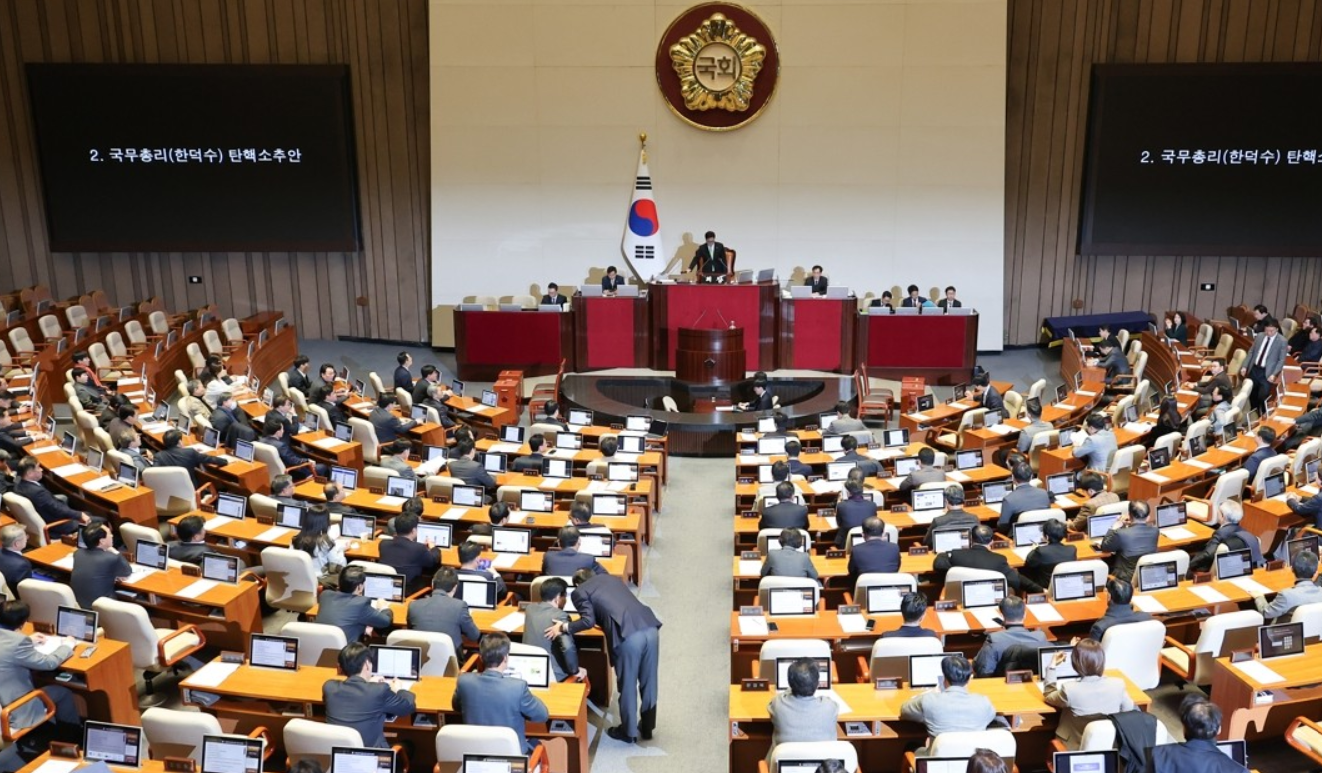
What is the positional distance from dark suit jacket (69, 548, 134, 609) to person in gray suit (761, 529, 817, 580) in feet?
15.6

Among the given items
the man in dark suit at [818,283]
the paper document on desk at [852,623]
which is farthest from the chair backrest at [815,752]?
the man in dark suit at [818,283]

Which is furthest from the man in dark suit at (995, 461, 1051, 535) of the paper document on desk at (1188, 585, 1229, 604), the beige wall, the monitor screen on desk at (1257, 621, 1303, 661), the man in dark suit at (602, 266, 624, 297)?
the beige wall

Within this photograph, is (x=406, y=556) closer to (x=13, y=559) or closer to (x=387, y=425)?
(x=13, y=559)

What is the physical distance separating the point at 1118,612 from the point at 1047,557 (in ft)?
4.01

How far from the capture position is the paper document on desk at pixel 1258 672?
6520 mm

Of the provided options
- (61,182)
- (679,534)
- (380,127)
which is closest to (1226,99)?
(679,534)

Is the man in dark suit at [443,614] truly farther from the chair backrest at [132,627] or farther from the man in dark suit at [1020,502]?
the man in dark suit at [1020,502]

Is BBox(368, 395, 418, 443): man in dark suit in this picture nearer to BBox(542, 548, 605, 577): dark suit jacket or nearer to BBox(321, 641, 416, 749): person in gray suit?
BBox(542, 548, 605, 577): dark suit jacket

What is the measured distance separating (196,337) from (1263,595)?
15.1 metres

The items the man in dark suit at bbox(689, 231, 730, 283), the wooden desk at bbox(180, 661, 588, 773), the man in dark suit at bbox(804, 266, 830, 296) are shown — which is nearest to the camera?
the wooden desk at bbox(180, 661, 588, 773)

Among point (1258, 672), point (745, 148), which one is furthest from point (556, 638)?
point (745, 148)

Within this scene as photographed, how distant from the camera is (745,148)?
19094 mm

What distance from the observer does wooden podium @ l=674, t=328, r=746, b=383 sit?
16.1 m

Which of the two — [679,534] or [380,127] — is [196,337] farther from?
[679,534]
